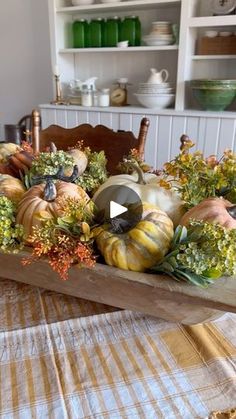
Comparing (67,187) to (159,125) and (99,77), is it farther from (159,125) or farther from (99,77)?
(99,77)

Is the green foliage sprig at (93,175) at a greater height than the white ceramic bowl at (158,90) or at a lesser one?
lesser

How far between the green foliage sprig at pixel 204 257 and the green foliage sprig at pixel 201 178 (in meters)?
0.17

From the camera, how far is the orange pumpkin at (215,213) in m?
0.57

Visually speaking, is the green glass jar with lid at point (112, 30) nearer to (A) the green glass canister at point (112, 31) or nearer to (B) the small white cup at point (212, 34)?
(A) the green glass canister at point (112, 31)

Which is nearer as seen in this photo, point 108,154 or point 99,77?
point 108,154

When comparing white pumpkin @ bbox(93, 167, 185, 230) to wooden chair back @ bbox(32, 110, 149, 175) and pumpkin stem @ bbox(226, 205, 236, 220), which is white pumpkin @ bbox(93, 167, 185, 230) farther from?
wooden chair back @ bbox(32, 110, 149, 175)

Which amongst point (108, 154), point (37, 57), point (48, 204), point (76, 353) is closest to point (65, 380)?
point (76, 353)

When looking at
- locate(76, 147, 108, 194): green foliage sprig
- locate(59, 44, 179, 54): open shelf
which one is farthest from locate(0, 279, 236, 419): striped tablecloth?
locate(59, 44, 179, 54): open shelf

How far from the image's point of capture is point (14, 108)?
2.99m

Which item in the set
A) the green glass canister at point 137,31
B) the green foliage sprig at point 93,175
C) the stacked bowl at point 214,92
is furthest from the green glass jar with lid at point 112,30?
the green foliage sprig at point 93,175

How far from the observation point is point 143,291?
1.75 ft

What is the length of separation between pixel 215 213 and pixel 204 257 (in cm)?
11

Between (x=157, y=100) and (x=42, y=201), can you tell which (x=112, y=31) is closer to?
(x=157, y=100)

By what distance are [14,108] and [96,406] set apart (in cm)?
292
